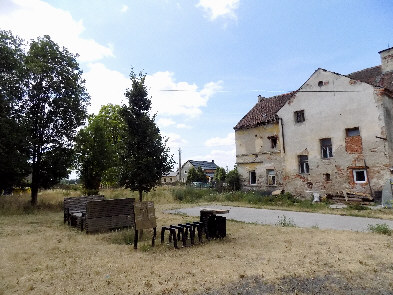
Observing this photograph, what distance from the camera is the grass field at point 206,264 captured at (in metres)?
4.65

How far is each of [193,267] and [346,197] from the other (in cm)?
1694

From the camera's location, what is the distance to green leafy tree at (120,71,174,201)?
30.5ft

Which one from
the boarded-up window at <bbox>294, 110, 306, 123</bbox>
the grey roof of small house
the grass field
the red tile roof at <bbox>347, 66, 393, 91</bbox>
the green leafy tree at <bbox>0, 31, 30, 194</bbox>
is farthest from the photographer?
the grey roof of small house

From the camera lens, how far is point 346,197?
62.1 ft

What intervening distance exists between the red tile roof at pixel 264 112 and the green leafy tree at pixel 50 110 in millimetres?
15224

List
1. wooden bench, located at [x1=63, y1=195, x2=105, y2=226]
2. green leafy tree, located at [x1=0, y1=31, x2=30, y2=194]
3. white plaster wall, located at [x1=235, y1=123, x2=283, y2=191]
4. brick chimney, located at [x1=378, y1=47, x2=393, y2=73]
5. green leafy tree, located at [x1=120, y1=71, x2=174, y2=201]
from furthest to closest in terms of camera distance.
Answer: white plaster wall, located at [x1=235, y1=123, x2=283, y2=191]
brick chimney, located at [x1=378, y1=47, x2=393, y2=73]
green leafy tree, located at [x1=0, y1=31, x2=30, y2=194]
wooden bench, located at [x1=63, y1=195, x2=105, y2=226]
green leafy tree, located at [x1=120, y1=71, x2=174, y2=201]

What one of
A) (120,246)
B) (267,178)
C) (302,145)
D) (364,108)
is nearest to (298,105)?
(302,145)

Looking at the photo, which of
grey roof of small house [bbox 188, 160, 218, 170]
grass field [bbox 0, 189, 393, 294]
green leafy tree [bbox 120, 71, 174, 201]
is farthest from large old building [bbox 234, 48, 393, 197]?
grey roof of small house [bbox 188, 160, 218, 170]

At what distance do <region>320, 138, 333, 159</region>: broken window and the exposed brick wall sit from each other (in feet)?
4.27

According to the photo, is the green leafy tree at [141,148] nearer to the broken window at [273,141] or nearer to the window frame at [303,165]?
the window frame at [303,165]

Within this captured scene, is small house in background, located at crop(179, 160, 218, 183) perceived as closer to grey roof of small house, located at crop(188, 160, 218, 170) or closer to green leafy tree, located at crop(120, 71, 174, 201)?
grey roof of small house, located at crop(188, 160, 218, 170)

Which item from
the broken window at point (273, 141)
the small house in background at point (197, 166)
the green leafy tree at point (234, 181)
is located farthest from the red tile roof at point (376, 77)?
the small house in background at point (197, 166)

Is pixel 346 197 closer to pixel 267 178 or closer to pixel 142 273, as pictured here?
pixel 267 178

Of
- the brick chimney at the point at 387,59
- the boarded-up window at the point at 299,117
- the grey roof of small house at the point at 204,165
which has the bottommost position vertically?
the grey roof of small house at the point at 204,165
